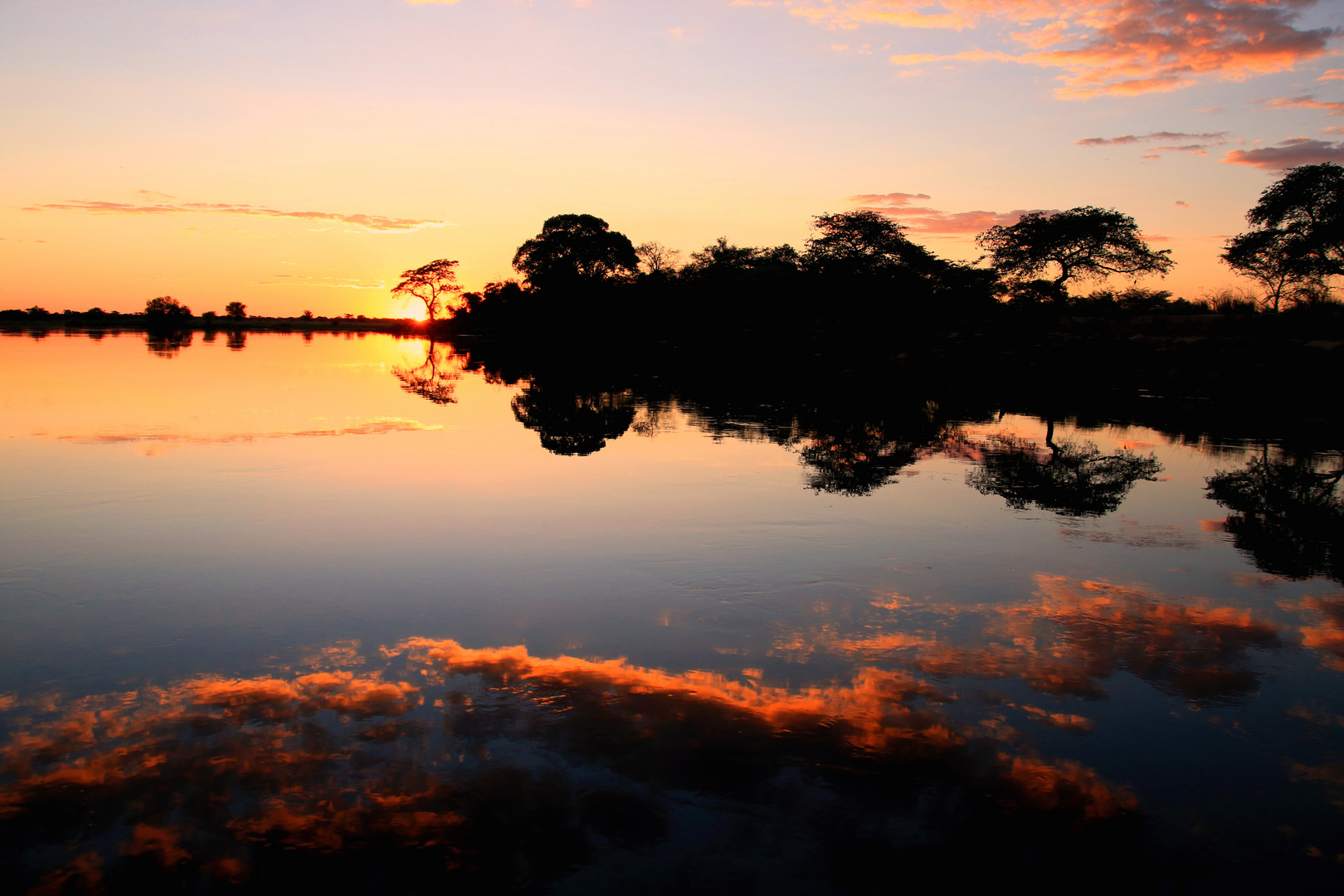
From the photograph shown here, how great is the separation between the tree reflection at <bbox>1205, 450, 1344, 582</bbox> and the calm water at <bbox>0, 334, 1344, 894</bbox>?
10 cm

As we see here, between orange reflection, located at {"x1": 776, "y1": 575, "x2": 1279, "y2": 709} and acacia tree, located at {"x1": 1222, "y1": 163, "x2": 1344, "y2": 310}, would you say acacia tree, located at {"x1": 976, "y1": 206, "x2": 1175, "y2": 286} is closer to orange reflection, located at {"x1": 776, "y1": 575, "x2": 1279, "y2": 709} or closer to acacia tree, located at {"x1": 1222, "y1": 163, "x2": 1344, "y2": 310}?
acacia tree, located at {"x1": 1222, "y1": 163, "x2": 1344, "y2": 310}

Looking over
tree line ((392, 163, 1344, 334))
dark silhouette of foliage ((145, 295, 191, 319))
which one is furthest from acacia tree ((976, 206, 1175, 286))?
dark silhouette of foliage ((145, 295, 191, 319))

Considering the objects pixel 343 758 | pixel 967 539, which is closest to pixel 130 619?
pixel 343 758

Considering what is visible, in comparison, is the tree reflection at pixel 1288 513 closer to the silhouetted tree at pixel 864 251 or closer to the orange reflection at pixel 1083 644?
the orange reflection at pixel 1083 644

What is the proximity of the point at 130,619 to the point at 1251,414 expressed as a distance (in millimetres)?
24927

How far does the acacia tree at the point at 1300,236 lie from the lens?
128 ft

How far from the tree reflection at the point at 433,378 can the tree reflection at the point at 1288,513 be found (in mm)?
17851

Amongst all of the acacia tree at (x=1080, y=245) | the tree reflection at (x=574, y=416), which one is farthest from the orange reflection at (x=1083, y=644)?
the acacia tree at (x=1080, y=245)

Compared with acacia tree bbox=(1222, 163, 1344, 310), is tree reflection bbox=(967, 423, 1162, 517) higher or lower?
lower

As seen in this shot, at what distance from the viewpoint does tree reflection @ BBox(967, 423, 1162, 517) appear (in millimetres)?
10078

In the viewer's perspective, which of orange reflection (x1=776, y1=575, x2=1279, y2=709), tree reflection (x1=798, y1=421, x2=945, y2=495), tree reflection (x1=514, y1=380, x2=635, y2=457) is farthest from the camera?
tree reflection (x1=514, y1=380, x2=635, y2=457)

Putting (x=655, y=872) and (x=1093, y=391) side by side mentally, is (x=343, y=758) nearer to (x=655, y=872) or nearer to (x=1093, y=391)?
(x=655, y=872)

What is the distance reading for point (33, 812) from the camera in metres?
3.36

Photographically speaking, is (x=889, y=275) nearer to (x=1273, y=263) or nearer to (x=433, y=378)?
(x=1273, y=263)
